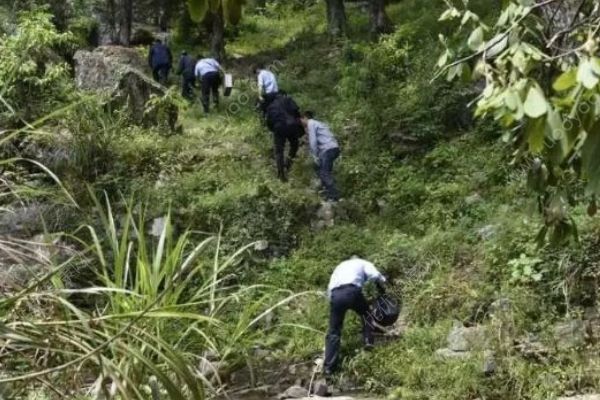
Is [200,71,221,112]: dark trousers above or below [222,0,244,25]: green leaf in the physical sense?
below

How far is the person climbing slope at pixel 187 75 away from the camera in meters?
15.0

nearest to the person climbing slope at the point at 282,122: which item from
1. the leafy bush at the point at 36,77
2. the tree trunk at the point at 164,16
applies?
the leafy bush at the point at 36,77

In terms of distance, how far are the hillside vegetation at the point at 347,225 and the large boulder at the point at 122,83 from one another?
37cm

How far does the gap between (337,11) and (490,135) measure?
267 inches

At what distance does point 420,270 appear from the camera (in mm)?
8844

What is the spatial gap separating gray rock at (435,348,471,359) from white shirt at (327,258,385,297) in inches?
33.7

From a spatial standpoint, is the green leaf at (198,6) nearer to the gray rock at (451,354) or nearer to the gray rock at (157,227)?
the gray rock at (451,354)

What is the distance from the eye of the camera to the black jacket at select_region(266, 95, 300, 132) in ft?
35.6

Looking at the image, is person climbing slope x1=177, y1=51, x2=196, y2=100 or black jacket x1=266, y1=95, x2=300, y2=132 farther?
person climbing slope x1=177, y1=51, x2=196, y2=100

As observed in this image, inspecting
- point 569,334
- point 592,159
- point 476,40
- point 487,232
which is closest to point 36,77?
point 487,232

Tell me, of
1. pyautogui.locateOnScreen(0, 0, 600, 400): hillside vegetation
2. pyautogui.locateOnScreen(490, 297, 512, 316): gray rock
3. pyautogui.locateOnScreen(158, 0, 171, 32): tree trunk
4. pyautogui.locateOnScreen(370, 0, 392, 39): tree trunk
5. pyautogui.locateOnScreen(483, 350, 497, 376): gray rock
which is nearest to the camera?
pyautogui.locateOnScreen(0, 0, 600, 400): hillside vegetation

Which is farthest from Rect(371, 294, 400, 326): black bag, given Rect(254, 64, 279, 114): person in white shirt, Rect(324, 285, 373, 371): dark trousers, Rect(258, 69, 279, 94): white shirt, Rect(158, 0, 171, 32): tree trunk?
Rect(158, 0, 171, 32): tree trunk

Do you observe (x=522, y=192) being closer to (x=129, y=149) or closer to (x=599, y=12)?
(x=129, y=149)

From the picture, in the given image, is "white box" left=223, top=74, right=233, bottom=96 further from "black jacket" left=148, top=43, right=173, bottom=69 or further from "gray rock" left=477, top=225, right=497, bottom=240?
"gray rock" left=477, top=225, right=497, bottom=240
